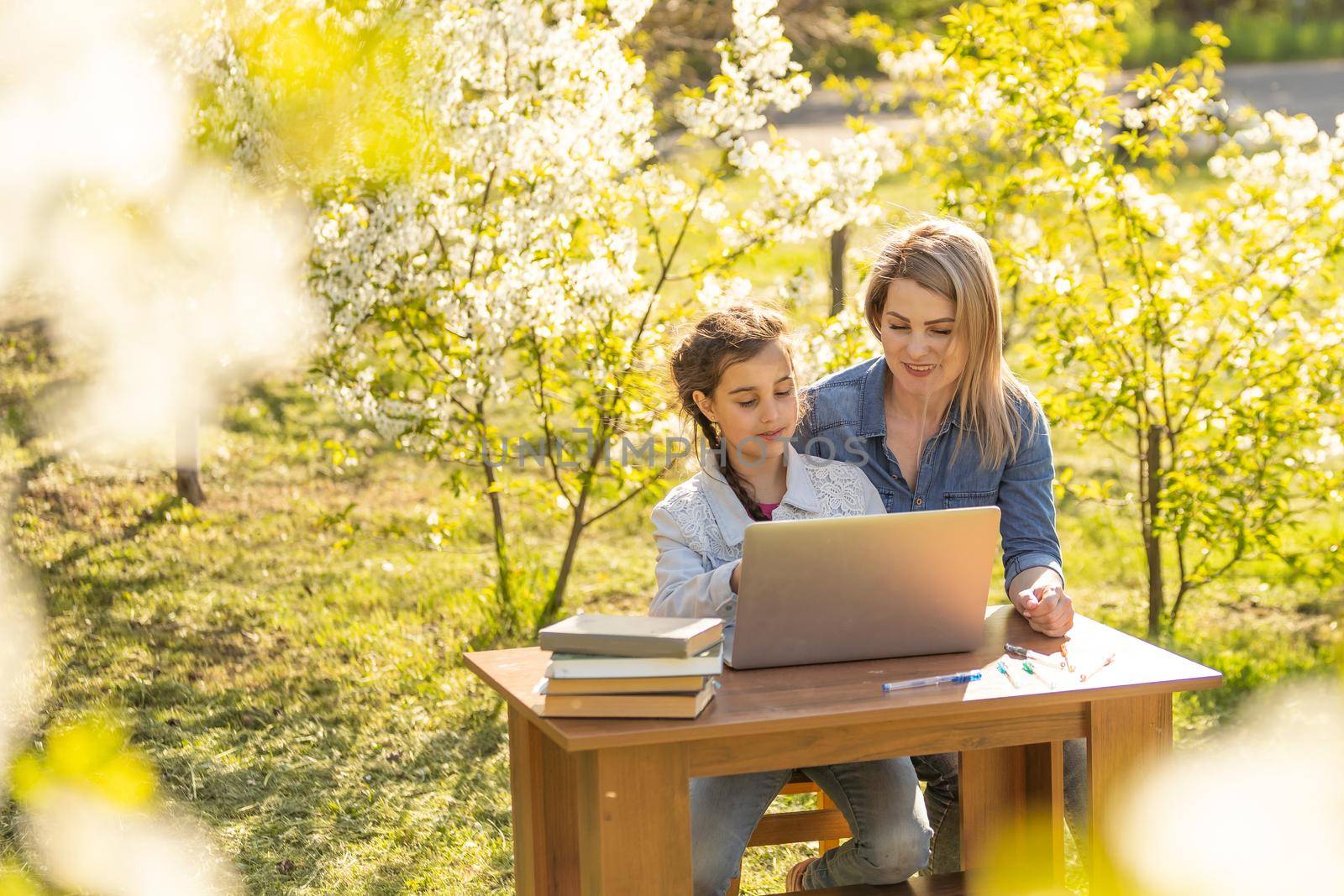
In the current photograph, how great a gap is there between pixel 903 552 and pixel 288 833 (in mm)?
2099

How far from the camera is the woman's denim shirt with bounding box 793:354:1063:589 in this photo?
9.20 ft

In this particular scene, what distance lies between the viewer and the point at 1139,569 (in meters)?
5.84

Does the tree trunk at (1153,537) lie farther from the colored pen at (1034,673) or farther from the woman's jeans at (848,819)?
the colored pen at (1034,673)

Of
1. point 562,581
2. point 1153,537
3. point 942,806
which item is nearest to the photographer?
point 942,806

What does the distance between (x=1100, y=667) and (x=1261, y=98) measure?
13959 mm

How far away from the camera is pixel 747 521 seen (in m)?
2.56

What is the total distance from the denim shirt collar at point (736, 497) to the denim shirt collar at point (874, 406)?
304 millimetres

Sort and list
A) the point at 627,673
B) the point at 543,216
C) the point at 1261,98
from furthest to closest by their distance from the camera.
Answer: the point at 1261,98 < the point at 543,216 < the point at 627,673

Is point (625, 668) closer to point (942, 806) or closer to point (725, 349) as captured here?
point (725, 349)

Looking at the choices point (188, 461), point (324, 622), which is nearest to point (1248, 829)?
point (324, 622)

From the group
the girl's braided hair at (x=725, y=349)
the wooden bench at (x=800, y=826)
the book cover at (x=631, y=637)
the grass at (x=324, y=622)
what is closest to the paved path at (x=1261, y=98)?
the grass at (x=324, y=622)

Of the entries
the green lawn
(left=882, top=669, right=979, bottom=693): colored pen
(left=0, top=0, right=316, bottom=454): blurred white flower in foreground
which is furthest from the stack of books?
(left=0, top=0, right=316, bottom=454): blurred white flower in foreground

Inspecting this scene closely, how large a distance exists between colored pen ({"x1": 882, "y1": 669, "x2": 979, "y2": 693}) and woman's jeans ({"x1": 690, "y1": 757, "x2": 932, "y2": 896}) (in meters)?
0.35

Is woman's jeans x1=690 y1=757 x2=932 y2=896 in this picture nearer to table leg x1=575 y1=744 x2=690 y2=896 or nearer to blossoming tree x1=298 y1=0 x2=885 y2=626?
table leg x1=575 y1=744 x2=690 y2=896
